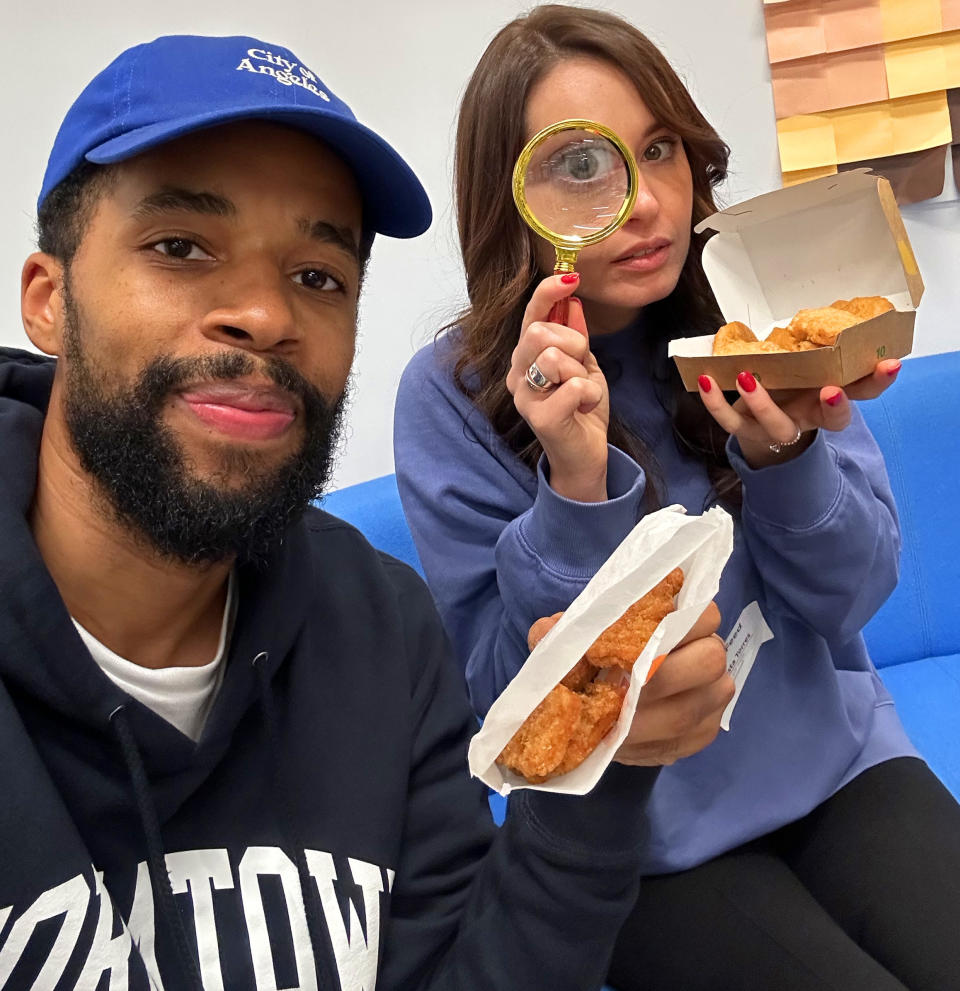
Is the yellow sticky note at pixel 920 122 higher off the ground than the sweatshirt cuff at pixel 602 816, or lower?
higher

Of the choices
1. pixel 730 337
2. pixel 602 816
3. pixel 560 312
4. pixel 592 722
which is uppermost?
pixel 560 312

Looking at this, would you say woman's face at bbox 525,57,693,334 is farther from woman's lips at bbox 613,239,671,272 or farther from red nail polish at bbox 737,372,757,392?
red nail polish at bbox 737,372,757,392

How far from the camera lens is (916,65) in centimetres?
241

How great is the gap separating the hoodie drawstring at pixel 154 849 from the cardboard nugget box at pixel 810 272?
3.06 ft

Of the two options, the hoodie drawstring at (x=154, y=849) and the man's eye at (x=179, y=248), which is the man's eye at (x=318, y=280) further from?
the hoodie drawstring at (x=154, y=849)

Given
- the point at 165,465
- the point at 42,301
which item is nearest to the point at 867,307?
the point at 165,465

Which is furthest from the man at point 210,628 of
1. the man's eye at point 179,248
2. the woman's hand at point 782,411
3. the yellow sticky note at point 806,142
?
the yellow sticky note at point 806,142

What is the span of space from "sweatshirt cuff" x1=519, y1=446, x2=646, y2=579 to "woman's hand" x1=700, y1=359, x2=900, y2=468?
17cm

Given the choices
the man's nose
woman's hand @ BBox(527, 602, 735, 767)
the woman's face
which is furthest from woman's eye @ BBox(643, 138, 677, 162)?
woman's hand @ BBox(527, 602, 735, 767)

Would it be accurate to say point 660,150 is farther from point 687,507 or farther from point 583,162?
point 687,507

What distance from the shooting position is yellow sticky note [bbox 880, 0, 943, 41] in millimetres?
2355

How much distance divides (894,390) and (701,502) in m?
1.19

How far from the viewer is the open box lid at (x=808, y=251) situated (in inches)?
55.4

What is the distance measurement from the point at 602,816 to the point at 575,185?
915 millimetres
